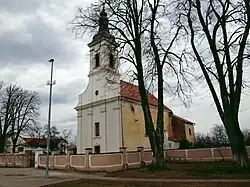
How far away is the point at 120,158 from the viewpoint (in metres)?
24.0

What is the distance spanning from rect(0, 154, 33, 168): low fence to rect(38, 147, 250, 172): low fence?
7.81 meters

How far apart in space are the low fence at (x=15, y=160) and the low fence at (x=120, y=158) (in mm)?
7810

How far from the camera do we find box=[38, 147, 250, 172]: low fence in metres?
23.5

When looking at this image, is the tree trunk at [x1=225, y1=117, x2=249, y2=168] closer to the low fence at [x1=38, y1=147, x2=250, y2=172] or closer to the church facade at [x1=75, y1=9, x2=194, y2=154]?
the low fence at [x1=38, y1=147, x2=250, y2=172]

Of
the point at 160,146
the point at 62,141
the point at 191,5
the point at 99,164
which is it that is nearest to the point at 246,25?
the point at 191,5

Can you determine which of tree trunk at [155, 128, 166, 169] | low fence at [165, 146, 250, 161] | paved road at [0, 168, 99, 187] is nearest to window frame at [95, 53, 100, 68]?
low fence at [165, 146, 250, 161]

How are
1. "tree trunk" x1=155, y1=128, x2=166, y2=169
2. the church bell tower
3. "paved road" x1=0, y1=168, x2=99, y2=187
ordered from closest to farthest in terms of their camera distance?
"paved road" x1=0, y1=168, x2=99, y2=187, "tree trunk" x1=155, y1=128, x2=166, y2=169, the church bell tower

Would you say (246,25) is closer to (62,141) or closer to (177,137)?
(177,137)

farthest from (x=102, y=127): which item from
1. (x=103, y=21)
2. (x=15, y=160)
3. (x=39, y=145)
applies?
(x=39, y=145)

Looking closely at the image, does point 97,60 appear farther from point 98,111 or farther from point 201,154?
point 201,154

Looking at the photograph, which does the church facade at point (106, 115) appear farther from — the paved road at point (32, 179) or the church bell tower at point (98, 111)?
the paved road at point (32, 179)

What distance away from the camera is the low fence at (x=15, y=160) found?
1392 inches

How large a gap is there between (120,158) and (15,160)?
20.2 meters

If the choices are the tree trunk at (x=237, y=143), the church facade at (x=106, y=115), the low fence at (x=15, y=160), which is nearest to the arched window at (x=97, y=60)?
the church facade at (x=106, y=115)
